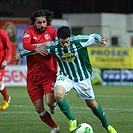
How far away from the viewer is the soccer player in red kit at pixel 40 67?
410 inches

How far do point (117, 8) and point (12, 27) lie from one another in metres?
16.9

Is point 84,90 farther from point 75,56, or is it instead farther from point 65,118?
point 65,118

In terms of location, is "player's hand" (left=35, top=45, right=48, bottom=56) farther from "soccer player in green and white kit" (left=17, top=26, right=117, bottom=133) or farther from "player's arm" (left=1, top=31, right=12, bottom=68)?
"player's arm" (left=1, top=31, right=12, bottom=68)

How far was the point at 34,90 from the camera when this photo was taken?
34.4 ft

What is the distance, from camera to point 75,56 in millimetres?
10117

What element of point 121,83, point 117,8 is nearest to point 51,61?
point 121,83

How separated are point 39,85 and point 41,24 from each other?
0.99 m

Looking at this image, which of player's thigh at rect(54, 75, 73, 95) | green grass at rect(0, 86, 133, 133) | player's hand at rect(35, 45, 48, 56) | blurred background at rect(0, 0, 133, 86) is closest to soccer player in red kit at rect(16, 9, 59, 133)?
player's hand at rect(35, 45, 48, 56)

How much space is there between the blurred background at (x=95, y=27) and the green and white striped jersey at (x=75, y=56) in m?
13.7

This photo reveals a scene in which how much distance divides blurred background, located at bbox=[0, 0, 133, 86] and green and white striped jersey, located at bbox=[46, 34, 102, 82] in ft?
44.9

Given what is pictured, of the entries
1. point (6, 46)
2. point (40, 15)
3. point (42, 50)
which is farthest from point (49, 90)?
point (6, 46)

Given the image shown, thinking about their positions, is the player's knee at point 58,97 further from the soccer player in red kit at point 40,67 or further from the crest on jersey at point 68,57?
the crest on jersey at point 68,57

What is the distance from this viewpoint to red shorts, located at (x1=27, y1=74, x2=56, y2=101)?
34.1 ft

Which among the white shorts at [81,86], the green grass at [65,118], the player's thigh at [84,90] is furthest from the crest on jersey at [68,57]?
the green grass at [65,118]
